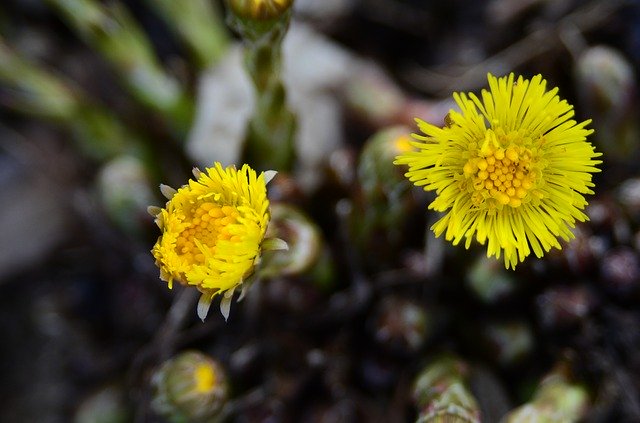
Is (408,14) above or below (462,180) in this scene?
above

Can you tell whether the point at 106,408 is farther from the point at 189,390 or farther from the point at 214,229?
the point at 214,229

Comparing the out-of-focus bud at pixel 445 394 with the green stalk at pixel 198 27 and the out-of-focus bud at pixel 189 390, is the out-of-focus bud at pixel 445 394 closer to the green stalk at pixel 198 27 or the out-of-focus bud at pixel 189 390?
the out-of-focus bud at pixel 189 390

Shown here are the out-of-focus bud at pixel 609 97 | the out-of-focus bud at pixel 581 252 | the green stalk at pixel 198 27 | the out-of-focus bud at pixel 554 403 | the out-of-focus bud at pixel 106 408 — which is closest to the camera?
the out-of-focus bud at pixel 554 403

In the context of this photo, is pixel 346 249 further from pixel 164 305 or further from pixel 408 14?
pixel 408 14

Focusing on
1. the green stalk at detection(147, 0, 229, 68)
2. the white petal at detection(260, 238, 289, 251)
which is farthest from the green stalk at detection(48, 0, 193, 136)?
the white petal at detection(260, 238, 289, 251)

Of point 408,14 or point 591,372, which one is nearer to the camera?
point 591,372

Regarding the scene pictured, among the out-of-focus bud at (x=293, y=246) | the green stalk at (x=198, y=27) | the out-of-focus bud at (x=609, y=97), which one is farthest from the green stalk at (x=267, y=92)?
the out-of-focus bud at (x=609, y=97)

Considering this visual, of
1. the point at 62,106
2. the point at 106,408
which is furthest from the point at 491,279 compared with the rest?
the point at 62,106

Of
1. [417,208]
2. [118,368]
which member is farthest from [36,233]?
[417,208]
